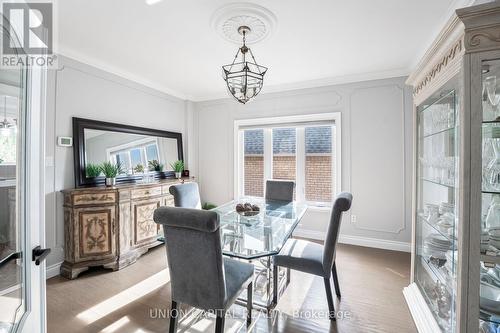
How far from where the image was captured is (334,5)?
183cm

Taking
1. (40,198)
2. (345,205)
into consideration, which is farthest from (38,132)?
(345,205)

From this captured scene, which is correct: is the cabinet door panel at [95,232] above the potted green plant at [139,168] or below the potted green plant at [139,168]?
below

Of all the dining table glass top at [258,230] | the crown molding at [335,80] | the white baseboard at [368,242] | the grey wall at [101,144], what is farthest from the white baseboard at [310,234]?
the grey wall at [101,144]

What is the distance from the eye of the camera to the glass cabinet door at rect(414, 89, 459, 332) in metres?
1.54

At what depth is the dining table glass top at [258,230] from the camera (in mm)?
1620

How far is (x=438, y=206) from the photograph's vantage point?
1.81 m

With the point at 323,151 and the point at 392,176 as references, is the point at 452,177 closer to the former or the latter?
the point at 392,176

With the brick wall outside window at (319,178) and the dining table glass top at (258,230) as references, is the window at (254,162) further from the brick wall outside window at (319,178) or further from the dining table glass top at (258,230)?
the dining table glass top at (258,230)

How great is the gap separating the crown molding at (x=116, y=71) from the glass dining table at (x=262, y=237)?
2370 mm

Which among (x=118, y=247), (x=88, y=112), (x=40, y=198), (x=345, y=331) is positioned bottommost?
(x=345, y=331)

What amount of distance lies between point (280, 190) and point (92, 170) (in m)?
2.41

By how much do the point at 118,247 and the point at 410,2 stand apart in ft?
12.2

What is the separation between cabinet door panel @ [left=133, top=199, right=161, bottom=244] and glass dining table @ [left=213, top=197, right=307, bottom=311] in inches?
43.6

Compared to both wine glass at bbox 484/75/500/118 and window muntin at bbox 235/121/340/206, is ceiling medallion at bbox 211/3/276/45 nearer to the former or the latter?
wine glass at bbox 484/75/500/118
